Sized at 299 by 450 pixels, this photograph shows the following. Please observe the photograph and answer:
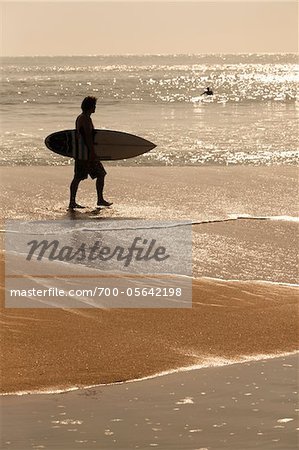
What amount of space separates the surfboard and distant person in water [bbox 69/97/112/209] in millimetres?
1200

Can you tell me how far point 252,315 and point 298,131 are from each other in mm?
28151

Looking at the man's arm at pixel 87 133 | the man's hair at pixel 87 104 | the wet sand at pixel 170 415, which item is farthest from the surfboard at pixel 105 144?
the wet sand at pixel 170 415

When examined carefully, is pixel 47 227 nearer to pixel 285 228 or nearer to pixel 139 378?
pixel 285 228

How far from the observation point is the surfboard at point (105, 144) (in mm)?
18047

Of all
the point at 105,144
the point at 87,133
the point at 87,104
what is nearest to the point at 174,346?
the point at 87,104

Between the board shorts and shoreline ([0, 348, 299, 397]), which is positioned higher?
the board shorts

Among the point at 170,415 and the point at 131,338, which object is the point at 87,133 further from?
the point at 170,415

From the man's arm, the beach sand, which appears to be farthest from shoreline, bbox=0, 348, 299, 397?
the man's arm

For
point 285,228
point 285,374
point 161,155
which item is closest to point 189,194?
point 285,228

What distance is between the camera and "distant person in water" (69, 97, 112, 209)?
15844 millimetres

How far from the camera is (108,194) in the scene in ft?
57.5

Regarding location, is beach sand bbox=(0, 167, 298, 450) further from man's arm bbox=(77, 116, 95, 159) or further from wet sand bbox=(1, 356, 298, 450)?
man's arm bbox=(77, 116, 95, 159)

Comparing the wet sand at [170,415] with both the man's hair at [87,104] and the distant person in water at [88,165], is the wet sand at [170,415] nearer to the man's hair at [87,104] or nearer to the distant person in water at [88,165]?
the distant person in water at [88,165]

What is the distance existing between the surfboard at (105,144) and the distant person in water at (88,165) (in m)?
1.20
